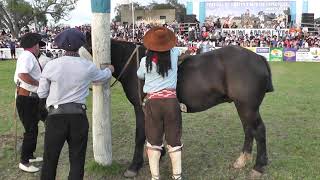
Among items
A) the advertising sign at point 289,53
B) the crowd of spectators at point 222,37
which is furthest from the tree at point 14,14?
the advertising sign at point 289,53

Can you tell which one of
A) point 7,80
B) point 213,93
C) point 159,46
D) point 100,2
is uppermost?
point 100,2

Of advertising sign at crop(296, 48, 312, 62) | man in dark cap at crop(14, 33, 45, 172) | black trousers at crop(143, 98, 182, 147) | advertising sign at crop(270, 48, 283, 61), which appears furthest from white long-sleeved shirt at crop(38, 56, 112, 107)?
advertising sign at crop(296, 48, 312, 62)

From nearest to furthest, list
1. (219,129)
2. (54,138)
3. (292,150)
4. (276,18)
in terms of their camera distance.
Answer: (54,138)
(292,150)
(219,129)
(276,18)

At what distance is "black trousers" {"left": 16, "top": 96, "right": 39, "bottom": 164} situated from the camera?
6.07 m

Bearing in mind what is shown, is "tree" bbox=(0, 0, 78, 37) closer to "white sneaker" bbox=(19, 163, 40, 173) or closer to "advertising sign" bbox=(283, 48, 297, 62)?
"advertising sign" bbox=(283, 48, 297, 62)

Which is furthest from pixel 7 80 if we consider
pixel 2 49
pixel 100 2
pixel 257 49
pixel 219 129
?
pixel 257 49

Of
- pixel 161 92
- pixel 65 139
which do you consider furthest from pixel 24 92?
pixel 161 92

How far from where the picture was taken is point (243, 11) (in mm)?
51719

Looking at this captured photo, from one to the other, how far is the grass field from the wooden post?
25 centimetres

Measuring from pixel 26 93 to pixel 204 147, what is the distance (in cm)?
294

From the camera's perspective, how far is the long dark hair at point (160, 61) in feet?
16.8

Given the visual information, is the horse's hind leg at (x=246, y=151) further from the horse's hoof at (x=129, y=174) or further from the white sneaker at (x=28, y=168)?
the white sneaker at (x=28, y=168)

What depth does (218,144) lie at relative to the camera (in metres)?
7.46

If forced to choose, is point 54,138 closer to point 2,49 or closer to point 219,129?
point 219,129
